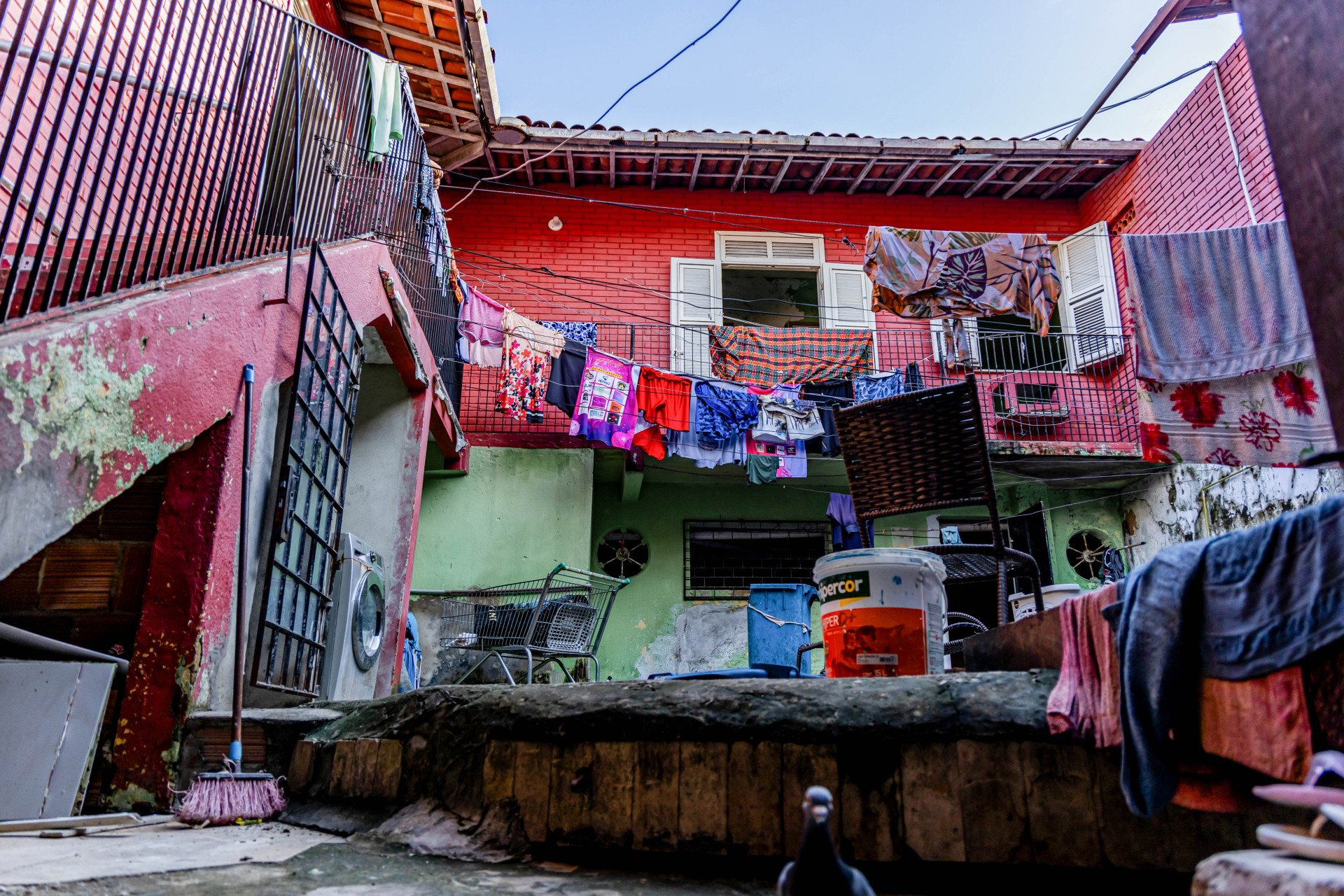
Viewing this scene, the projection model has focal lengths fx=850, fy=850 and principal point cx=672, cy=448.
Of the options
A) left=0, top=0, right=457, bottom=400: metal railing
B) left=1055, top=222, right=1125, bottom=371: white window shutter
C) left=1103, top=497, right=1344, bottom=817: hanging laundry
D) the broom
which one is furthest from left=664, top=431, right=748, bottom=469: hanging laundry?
left=1103, top=497, right=1344, bottom=817: hanging laundry

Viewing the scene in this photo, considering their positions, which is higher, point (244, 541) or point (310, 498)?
point (310, 498)

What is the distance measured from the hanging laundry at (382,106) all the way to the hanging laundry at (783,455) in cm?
480

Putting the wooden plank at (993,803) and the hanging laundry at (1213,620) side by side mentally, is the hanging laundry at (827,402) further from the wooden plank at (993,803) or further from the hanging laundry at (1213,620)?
the hanging laundry at (1213,620)

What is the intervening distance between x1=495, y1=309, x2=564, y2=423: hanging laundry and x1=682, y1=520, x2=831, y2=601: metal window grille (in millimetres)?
2868

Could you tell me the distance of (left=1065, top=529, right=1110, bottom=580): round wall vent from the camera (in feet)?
35.9

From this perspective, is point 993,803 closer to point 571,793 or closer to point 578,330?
point 571,793

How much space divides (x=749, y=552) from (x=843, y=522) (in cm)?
134

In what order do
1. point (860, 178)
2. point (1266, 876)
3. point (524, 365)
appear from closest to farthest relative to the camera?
point (1266, 876), point (524, 365), point (860, 178)

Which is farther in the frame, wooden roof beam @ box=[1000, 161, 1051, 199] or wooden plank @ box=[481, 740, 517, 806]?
wooden roof beam @ box=[1000, 161, 1051, 199]

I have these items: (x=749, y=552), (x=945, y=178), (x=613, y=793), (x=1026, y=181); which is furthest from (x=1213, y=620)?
(x=1026, y=181)

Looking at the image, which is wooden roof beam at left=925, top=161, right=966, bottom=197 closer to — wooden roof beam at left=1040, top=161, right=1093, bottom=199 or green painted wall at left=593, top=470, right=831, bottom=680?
wooden roof beam at left=1040, top=161, right=1093, bottom=199

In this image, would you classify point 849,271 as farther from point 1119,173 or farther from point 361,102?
point 361,102

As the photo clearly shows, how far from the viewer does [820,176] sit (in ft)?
37.8

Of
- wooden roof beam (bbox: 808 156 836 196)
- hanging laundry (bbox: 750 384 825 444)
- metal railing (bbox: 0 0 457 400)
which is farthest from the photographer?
wooden roof beam (bbox: 808 156 836 196)
